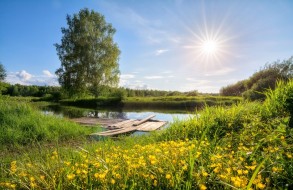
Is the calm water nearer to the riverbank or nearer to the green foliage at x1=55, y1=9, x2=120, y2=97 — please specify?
the riverbank

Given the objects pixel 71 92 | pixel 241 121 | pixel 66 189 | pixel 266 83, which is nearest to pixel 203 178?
pixel 66 189

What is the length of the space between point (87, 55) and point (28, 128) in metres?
21.7

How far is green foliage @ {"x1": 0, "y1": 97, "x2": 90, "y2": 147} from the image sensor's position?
6949mm

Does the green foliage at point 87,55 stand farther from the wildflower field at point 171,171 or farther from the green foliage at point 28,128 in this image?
the wildflower field at point 171,171

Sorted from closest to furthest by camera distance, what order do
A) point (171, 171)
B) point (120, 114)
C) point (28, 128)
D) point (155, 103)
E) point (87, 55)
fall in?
point (171, 171)
point (28, 128)
point (120, 114)
point (155, 103)
point (87, 55)

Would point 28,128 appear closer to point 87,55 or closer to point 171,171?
point 171,171

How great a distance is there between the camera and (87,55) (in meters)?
28.3

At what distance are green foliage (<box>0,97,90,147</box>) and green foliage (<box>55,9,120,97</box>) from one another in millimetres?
19314

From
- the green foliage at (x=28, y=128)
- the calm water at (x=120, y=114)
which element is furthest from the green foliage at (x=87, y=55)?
the green foliage at (x=28, y=128)

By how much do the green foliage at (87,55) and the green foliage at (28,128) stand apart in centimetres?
1931

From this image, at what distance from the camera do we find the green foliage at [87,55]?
93.8 ft

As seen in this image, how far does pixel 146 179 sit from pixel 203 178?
1.67 ft

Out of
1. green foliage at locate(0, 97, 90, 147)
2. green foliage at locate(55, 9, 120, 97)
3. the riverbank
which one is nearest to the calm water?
green foliage at locate(0, 97, 90, 147)

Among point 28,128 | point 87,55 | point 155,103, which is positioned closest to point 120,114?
point 155,103
